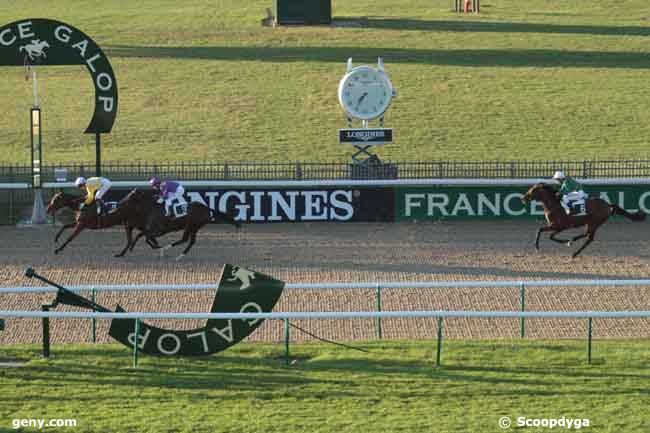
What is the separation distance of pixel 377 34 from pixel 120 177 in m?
19.7

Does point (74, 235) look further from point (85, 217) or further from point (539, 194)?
point (539, 194)

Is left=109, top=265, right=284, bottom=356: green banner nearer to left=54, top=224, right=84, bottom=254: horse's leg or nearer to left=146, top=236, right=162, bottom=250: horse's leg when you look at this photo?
left=146, top=236, right=162, bottom=250: horse's leg

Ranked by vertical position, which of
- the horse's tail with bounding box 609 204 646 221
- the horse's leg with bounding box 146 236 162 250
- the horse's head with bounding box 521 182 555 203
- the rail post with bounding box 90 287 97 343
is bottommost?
the rail post with bounding box 90 287 97 343

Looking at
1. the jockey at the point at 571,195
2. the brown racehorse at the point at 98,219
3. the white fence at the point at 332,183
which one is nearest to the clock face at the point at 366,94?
the white fence at the point at 332,183

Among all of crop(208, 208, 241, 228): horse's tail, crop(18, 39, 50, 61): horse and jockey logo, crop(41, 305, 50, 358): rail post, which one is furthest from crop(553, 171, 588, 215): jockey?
crop(41, 305, 50, 358): rail post

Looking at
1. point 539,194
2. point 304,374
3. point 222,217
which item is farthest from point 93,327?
point 539,194

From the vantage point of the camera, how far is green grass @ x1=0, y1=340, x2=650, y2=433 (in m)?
15.3

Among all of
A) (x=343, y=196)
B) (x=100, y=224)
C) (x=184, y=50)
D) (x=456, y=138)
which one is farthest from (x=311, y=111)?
(x=100, y=224)

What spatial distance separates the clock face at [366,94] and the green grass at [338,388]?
34.3 ft

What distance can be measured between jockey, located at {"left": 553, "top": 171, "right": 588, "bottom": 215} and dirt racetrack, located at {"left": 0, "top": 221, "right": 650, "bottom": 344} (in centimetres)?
83

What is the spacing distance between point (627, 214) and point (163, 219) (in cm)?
839

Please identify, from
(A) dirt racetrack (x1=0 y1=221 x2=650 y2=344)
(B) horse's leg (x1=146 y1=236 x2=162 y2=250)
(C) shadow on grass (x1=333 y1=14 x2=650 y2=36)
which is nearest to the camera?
(A) dirt racetrack (x1=0 y1=221 x2=650 y2=344)

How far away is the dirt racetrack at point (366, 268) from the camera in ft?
65.1

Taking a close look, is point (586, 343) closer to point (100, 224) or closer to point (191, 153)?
point (100, 224)
